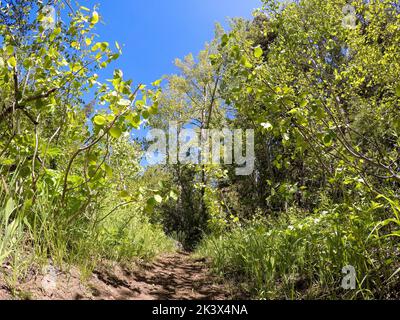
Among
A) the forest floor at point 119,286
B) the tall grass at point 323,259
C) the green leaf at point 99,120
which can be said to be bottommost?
the forest floor at point 119,286

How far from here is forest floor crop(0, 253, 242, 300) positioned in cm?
239

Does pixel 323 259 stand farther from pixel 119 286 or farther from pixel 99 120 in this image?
pixel 99 120

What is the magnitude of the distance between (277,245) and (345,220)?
1.01 m

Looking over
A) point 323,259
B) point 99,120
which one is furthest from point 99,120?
point 323,259

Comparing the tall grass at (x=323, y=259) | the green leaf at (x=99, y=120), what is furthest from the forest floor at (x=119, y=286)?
the green leaf at (x=99, y=120)

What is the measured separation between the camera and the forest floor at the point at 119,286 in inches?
94.0

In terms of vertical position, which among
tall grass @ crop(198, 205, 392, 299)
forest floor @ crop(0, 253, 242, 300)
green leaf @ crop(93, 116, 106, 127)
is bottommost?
forest floor @ crop(0, 253, 242, 300)

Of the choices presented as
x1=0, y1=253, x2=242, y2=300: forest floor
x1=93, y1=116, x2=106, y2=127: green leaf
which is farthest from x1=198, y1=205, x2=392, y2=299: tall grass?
x1=93, y1=116, x2=106, y2=127: green leaf

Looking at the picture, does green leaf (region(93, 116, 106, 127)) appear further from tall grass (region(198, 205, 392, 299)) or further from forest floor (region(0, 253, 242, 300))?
tall grass (region(198, 205, 392, 299))

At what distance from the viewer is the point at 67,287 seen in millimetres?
2674

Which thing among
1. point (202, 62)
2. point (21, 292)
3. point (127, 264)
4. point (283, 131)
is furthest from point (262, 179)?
point (21, 292)

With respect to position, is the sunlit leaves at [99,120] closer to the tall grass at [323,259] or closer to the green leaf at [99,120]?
the green leaf at [99,120]
